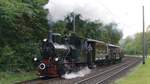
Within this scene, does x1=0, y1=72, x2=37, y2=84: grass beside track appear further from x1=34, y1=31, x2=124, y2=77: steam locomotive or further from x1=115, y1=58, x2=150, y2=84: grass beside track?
x1=115, y1=58, x2=150, y2=84: grass beside track

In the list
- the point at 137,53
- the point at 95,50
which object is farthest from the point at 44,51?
the point at 137,53

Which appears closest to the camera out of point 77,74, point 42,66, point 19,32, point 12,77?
point 12,77

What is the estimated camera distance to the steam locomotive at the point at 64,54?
78.1 ft

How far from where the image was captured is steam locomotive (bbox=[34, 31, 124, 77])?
2381cm

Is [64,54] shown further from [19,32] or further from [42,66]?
[19,32]

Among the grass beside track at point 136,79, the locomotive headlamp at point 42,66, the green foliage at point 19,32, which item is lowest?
the grass beside track at point 136,79

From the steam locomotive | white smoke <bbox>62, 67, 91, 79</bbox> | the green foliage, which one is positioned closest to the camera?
the steam locomotive

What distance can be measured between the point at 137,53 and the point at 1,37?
351ft

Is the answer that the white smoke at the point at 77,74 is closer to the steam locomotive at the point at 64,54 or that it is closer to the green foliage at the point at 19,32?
the steam locomotive at the point at 64,54

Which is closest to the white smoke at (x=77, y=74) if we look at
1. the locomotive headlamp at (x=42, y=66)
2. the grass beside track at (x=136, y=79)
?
the locomotive headlamp at (x=42, y=66)

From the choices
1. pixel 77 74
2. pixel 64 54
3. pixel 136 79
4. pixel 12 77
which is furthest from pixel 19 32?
pixel 136 79

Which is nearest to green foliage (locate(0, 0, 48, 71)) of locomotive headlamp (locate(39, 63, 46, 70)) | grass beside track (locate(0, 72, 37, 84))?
grass beside track (locate(0, 72, 37, 84))

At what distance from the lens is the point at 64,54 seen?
25359 mm

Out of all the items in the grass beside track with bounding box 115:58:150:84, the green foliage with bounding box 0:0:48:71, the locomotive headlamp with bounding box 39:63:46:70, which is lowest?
the grass beside track with bounding box 115:58:150:84
